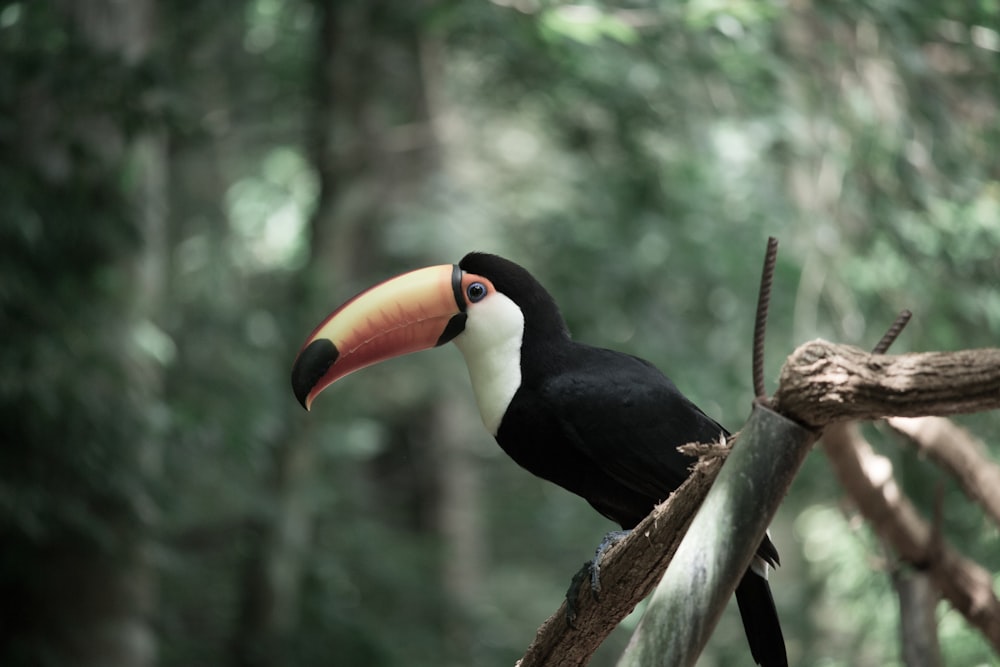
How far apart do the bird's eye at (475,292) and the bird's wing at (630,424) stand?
0.23 meters

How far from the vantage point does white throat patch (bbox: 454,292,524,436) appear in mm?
2365

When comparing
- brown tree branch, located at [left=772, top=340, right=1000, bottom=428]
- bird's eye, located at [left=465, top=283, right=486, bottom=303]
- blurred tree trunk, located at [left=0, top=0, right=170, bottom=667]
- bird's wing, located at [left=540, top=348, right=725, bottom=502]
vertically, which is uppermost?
blurred tree trunk, located at [left=0, top=0, right=170, bottom=667]

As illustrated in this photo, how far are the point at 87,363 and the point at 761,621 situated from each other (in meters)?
2.89

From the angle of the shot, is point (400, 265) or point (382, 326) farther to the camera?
point (400, 265)

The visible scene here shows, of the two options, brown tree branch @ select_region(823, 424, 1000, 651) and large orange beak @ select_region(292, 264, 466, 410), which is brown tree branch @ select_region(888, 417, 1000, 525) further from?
large orange beak @ select_region(292, 264, 466, 410)

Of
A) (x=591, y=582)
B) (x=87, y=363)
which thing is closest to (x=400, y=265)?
(x=87, y=363)

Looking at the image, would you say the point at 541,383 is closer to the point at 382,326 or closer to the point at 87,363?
the point at 382,326

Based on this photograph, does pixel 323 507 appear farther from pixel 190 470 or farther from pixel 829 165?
pixel 829 165

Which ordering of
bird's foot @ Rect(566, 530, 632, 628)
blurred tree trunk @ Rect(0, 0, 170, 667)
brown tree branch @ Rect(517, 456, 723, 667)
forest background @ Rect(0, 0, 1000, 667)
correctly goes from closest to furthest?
brown tree branch @ Rect(517, 456, 723, 667), bird's foot @ Rect(566, 530, 632, 628), blurred tree trunk @ Rect(0, 0, 170, 667), forest background @ Rect(0, 0, 1000, 667)

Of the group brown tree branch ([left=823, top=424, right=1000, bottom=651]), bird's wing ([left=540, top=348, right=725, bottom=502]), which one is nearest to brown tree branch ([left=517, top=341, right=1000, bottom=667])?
bird's wing ([left=540, top=348, right=725, bottom=502])

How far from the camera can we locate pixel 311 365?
2.19 metres

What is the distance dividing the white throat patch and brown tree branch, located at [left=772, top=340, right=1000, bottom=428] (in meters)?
0.82

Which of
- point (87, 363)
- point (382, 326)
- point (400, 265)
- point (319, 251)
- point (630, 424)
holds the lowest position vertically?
point (630, 424)

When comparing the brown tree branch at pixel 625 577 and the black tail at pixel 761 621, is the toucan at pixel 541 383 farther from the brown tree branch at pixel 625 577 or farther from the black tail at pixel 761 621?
the brown tree branch at pixel 625 577
